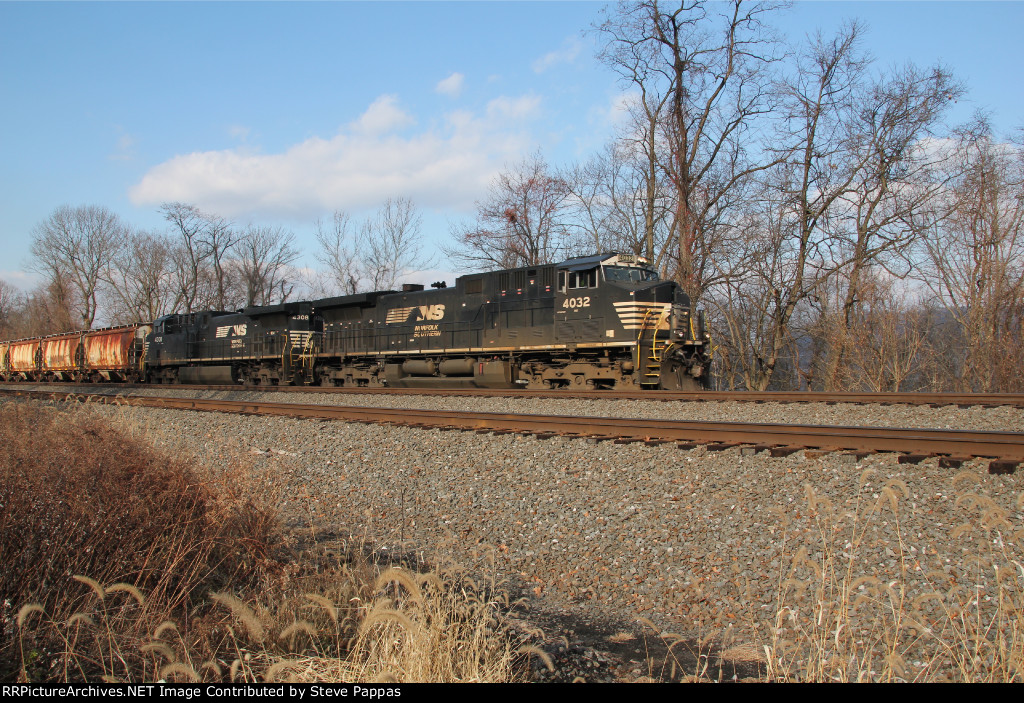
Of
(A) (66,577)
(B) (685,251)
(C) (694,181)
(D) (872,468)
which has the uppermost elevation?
(C) (694,181)

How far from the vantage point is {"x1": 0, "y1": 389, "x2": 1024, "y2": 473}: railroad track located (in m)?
6.05

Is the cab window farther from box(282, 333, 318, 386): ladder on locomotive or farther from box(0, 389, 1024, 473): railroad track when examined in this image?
box(282, 333, 318, 386): ladder on locomotive

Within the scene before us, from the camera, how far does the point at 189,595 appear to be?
415cm

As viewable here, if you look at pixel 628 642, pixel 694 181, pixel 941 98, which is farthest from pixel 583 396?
pixel 941 98

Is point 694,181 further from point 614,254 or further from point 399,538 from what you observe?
point 399,538

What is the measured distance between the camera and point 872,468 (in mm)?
5531

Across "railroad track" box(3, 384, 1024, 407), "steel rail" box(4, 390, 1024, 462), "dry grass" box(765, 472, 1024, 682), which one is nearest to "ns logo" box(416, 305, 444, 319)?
"railroad track" box(3, 384, 1024, 407)

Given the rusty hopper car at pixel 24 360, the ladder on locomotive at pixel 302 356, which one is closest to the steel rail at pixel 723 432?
the ladder on locomotive at pixel 302 356

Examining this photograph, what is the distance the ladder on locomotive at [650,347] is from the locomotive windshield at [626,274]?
1.21 m

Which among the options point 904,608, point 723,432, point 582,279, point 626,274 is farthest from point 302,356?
point 904,608

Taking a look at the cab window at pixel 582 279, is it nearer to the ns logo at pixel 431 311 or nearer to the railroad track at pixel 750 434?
the ns logo at pixel 431 311

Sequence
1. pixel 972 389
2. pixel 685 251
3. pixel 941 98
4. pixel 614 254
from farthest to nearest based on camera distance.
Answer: pixel 685 251 → pixel 941 98 → pixel 972 389 → pixel 614 254

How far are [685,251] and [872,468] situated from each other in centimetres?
2001

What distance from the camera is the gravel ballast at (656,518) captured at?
13.4 feet
